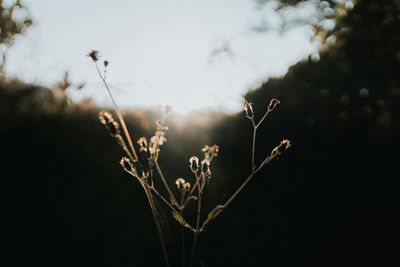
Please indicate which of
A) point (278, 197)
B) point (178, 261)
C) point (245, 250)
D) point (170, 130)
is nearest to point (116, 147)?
point (170, 130)

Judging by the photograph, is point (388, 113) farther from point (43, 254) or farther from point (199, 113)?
point (43, 254)

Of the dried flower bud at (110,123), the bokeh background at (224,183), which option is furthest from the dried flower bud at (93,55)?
the bokeh background at (224,183)

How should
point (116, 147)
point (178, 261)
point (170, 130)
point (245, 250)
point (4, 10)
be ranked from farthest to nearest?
point (4, 10), point (170, 130), point (116, 147), point (245, 250), point (178, 261)

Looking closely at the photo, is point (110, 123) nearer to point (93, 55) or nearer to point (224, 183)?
point (93, 55)

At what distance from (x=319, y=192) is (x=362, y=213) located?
402mm

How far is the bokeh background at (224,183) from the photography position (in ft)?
5.85

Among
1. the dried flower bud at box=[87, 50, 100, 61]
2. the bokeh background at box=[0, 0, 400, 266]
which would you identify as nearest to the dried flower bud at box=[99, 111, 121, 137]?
the dried flower bud at box=[87, 50, 100, 61]

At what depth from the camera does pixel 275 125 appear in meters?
3.21

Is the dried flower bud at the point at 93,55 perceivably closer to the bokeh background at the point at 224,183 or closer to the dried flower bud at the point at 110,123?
the dried flower bud at the point at 110,123

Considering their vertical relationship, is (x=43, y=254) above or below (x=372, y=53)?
below

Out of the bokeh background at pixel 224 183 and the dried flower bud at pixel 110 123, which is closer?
the dried flower bud at pixel 110 123

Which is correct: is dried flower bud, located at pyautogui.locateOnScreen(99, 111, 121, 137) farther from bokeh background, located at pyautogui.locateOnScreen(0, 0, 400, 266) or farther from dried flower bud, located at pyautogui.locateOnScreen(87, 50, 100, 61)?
bokeh background, located at pyautogui.locateOnScreen(0, 0, 400, 266)

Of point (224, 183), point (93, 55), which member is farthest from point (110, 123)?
point (224, 183)

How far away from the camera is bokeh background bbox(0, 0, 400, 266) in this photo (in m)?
1.78
